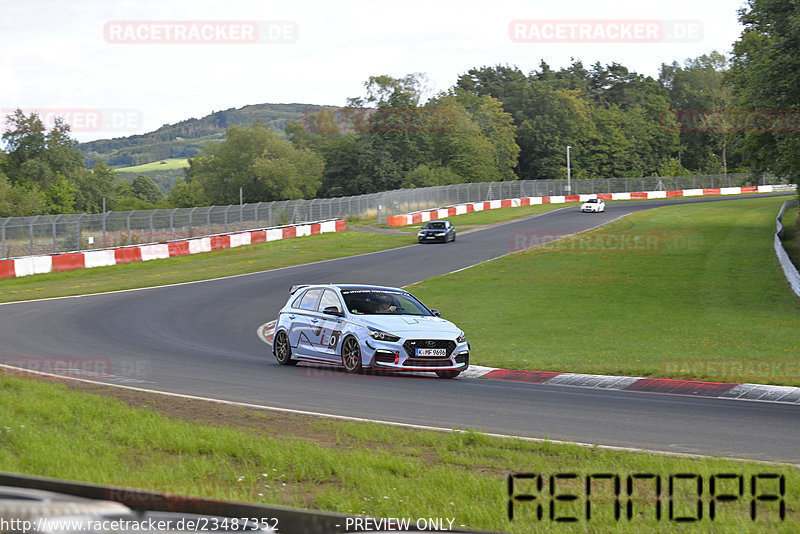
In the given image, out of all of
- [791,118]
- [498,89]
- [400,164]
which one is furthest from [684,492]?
[498,89]

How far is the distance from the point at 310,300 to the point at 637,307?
37.8 feet

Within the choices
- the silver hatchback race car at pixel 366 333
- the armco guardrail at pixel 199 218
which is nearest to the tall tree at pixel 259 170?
the armco guardrail at pixel 199 218

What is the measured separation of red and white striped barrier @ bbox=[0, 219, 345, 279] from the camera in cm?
3459

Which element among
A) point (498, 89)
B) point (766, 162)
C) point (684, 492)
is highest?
point (498, 89)

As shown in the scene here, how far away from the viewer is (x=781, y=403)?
37.1 ft

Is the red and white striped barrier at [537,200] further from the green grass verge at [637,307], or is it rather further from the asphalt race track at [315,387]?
the asphalt race track at [315,387]

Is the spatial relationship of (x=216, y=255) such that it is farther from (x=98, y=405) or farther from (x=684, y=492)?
(x=684, y=492)

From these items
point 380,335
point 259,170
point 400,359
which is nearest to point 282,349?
point 380,335

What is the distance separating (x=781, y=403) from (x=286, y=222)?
156 feet

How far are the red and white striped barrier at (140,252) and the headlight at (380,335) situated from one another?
24740 mm

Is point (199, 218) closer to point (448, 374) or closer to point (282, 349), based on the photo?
point (282, 349)

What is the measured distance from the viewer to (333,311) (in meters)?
15.2

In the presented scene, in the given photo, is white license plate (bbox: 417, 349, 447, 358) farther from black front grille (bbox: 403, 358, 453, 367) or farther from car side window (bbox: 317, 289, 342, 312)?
car side window (bbox: 317, 289, 342, 312)

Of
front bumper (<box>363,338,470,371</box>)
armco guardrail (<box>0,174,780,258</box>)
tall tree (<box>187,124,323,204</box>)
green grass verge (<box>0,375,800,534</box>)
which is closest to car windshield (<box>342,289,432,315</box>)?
front bumper (<box>363,338,470,371</box>)
